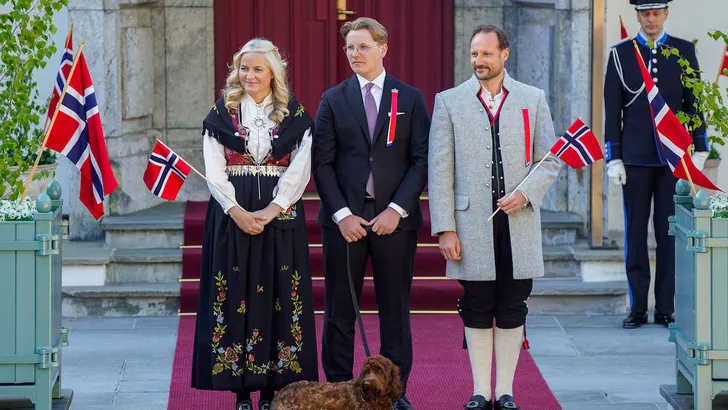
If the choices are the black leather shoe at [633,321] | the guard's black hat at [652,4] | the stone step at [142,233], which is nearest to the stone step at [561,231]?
the black leather shoe at [633,321]

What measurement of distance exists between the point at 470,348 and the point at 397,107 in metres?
1.16

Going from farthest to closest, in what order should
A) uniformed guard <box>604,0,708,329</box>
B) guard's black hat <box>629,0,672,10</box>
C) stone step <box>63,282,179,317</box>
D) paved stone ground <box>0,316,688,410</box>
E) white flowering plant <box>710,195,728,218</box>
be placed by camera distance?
stone step <box>63,282,179,317</box>, uniformed guard <box>604,0,708,329</box>, guard's black hat <box>629,0,672,10</box>, paved stone ground <box>0,316,688,410</box>, white flowering plant <box>710,195,728,218</box>

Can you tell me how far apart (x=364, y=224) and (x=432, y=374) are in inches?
52.8

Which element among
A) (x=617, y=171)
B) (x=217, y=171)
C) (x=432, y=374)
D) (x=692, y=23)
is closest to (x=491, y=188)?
(x=217, y=171)

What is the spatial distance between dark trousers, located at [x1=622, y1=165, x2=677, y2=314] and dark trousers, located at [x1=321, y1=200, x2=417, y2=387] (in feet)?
7.61

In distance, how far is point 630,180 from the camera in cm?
826

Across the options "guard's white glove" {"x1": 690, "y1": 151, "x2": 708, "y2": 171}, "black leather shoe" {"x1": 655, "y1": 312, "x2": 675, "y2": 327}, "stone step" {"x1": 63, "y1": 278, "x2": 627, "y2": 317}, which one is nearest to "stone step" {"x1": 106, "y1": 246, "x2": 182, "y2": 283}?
"stone step" {"x1": 63, "y1": 278, "x2": 627, "y2": 317}

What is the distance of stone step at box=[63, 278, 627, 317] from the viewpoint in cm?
870

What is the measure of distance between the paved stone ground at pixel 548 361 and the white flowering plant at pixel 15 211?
124 centimetres

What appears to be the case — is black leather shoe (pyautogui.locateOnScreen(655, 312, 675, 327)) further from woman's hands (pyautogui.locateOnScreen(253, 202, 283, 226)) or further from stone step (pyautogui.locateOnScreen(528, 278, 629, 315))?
woman's hands (pyautogui.locateOnScreen(253, 202, 283, 226))

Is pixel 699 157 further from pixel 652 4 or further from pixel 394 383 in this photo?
pixel 394 383

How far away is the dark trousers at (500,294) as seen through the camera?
6.18 metres

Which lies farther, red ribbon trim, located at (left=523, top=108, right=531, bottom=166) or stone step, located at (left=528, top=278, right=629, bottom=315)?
stone step, located at (left=528, top=278, right=629, bottom=315)

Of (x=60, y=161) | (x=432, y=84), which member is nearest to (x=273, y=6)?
(x=432, y=84)
